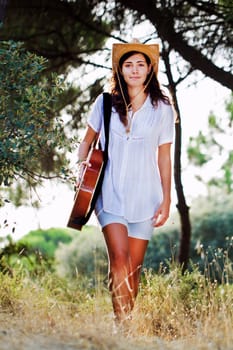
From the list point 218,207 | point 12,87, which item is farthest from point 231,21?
point 218,207

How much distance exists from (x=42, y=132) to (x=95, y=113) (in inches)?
25.1

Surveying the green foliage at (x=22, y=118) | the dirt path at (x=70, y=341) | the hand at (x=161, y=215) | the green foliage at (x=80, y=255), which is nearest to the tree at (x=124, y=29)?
the green foliage at (x=22, y=118)

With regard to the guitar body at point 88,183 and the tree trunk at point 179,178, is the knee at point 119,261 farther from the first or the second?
the tree trunk at point 179,178

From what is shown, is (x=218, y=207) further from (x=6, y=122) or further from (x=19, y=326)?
(x=19, y=326)

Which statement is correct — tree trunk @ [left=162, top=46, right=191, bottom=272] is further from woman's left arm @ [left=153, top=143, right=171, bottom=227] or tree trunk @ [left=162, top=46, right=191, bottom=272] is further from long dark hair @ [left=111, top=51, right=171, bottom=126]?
woman's left arm @ [left=153, top=143, right=171, bottom=227]

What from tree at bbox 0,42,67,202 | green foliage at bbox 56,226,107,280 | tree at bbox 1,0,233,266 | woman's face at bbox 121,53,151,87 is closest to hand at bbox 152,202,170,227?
woman's face at bbox 121,53,151,87

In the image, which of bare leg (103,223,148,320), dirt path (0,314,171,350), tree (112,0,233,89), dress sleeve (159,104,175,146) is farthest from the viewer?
tree (112,0,233,89)

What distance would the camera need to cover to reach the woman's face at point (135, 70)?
4836 mm

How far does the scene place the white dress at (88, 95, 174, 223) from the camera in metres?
4.68

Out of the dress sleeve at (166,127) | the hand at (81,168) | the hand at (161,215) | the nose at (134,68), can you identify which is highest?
the nose at (134,68)

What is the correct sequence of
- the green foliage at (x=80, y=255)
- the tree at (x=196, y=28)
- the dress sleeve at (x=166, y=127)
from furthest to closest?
the green foliage at (x=80, y=255)
the tree at (x=196, y=28)
the dress sleeve at (x=166, y=127)

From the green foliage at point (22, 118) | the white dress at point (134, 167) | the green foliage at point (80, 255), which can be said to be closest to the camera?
the white dress at point (134, 167)

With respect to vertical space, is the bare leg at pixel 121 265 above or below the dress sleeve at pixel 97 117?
below

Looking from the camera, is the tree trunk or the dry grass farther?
the tree trunk
